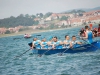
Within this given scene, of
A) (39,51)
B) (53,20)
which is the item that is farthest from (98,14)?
(39,51)

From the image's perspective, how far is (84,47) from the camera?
20.7 meters

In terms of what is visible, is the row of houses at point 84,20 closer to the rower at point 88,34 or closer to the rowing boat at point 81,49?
the rowing boat at point 81,49

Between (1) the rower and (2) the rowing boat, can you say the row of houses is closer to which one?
(2) the rowing boat

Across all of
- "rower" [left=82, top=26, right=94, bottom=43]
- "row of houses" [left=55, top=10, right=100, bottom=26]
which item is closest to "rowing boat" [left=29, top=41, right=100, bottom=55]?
"rower" [left=82, top=26, right=94, bottom=43]

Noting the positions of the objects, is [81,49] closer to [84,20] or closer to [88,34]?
[88,34]

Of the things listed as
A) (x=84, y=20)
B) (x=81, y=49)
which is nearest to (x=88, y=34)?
(x=81, y=49)

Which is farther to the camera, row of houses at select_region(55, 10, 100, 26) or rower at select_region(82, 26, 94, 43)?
row of houses at select_region(55, 10, 100, 26)

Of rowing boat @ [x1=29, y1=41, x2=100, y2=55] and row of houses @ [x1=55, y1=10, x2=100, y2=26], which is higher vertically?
row of houses @ [x1=55, y1=10, x2=100, y2=26]

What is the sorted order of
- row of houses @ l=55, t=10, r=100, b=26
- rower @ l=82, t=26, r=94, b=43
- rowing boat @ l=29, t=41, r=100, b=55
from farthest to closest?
row of houses @ l=55, t=10, r=100, b=26 → rowing boat @ l=29, t=41, r=100, b=55 → rower @ l=82, t=26, r=94, b=43

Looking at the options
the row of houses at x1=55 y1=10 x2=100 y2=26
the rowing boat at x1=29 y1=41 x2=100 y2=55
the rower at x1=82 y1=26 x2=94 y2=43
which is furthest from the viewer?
the row of houses at x1=55 y1=10 x2=100 y2=26

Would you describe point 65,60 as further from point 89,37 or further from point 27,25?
point 27,25

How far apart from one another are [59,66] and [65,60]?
6.86 feet

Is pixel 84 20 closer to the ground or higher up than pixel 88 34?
higher up

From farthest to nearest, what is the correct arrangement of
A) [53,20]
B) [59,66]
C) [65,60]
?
[53,20] → [65,60] → [59,66]
